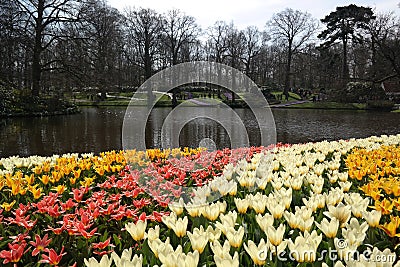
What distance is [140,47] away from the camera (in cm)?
3416

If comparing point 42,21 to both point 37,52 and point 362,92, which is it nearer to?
point 37,52

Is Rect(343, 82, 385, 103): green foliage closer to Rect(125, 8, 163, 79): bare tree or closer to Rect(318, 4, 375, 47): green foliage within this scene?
Rect(318, 4, 375, 47): green foliage

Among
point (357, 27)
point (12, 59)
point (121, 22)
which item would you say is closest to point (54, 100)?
point (12, 59)

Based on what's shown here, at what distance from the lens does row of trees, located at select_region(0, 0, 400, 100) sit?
21.2 metres

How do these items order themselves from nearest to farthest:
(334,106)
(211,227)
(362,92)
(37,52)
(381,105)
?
1. (211,227)
2. (37,52)
3. (381,105)
4. (334,106)
5. (362,92)

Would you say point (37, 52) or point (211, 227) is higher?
point (37, 52)

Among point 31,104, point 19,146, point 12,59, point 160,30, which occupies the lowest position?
point 19,146

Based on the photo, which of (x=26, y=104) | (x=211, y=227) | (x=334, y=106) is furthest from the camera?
(x=334, y=106)

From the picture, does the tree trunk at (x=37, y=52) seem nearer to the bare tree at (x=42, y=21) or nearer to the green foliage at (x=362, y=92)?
the bare tree at (x=42, y=21)

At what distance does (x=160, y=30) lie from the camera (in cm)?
3497

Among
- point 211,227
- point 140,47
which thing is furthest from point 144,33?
point 211,227

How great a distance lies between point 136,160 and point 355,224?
3377 millimetres

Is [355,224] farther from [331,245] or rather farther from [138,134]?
[138,134]

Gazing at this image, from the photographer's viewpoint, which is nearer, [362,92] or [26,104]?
[26,104]
